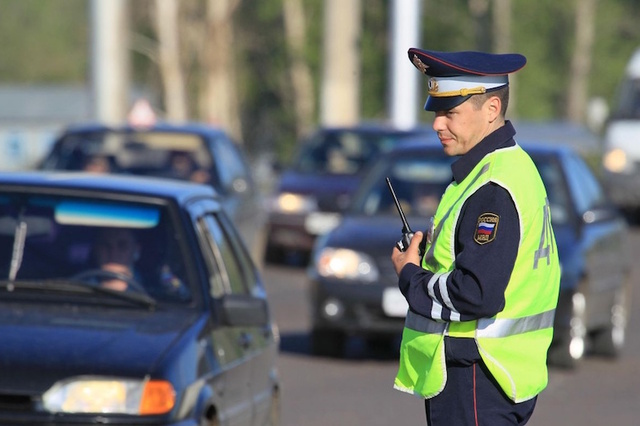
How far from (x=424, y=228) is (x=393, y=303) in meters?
0.64

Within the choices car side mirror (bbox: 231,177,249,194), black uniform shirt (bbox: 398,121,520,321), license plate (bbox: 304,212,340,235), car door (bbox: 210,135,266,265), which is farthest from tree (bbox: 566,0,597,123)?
black uniform shirt (bbox: 398,121,520,321)

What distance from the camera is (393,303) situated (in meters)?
12.4

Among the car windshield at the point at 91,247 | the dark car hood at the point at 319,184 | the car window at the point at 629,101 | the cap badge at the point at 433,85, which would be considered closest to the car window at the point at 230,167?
the dark car hood at the point at 319,184

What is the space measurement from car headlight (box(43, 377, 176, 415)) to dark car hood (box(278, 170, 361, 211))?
Result: 14.6 meters

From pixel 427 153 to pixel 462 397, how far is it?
882cm

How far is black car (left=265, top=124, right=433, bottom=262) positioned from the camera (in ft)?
69.3

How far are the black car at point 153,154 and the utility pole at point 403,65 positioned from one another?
1251 cm

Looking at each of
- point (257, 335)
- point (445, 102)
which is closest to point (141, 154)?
point (257, 335)

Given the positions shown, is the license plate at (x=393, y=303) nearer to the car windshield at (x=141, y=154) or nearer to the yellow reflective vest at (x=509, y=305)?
the car windshield at (x=141, y=154)

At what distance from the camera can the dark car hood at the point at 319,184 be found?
2100 centimetres

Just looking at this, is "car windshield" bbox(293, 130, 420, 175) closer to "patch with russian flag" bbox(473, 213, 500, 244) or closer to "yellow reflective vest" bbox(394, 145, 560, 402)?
"yellow reflective vest" bbox(394, 145, 560, 402)

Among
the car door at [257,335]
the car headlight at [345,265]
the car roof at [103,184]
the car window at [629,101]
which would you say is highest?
the car roof at [103,184]

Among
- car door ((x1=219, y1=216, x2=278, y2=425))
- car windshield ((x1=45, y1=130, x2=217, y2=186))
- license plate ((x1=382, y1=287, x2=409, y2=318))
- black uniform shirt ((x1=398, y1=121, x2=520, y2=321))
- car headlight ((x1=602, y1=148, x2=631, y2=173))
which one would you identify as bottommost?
car headlight ((x1=602, y1=148, x2=631, y2=173))

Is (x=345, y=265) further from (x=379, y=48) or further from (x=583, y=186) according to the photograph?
(x=379, y=48)
